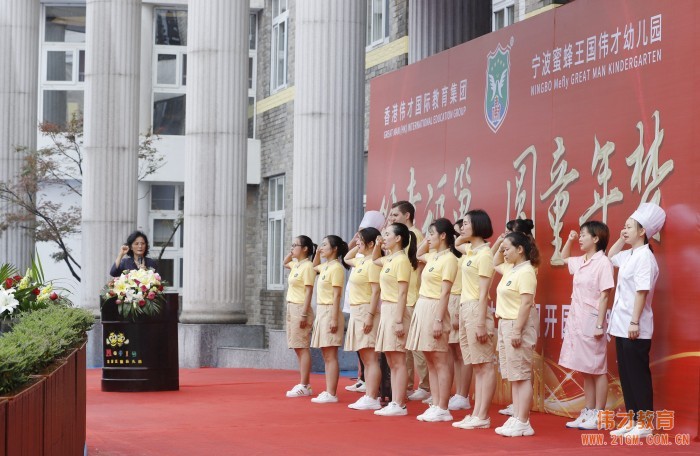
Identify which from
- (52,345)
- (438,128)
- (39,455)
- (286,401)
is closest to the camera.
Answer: (39,455)

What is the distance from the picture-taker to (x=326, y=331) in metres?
12.7

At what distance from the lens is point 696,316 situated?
368 inches

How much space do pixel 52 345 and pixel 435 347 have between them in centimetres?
522

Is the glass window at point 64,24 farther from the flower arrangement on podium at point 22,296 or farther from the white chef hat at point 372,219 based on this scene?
the flower arrangement on podium at point 22,296

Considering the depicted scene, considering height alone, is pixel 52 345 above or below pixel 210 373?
above

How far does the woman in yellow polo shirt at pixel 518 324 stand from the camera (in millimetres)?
9914

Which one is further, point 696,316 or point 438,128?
point 438,128

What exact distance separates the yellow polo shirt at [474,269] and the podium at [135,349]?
4.62 meters

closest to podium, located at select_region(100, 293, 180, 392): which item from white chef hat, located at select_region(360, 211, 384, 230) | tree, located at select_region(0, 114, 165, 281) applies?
white chef hat, located at select_region(360, 211, 384, 230)

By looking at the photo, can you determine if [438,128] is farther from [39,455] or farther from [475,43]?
[39,455]

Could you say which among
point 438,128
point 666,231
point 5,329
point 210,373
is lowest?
point 210,373

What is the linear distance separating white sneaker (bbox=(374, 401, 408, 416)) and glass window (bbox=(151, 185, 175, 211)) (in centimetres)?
1909

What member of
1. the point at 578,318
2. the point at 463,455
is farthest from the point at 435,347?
the point at 463,455

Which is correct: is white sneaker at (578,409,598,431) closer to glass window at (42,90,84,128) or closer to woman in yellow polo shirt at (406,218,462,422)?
woman in yellow polo shirt at (406,218,462,422)
